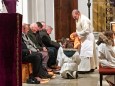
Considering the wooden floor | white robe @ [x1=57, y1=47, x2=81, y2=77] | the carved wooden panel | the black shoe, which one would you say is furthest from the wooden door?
the black shoe

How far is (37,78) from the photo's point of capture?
7.84 meters

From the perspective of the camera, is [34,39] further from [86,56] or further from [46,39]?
[86,56]

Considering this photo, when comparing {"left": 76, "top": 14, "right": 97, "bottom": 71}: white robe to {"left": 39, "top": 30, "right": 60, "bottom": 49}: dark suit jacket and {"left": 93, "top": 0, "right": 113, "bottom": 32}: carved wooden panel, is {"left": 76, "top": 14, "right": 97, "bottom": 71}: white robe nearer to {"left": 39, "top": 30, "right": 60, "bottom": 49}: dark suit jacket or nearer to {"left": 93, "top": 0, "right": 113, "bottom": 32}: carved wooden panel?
{"left": 39, "top": 30, "right": 60, "bottom": 49}: dark suit jacket

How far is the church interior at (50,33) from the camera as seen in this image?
3869mm

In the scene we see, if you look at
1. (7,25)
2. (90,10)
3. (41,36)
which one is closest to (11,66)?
(7,25)

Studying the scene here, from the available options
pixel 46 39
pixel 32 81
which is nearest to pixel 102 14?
pixel 46 39

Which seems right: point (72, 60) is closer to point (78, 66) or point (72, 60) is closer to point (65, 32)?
point (78, 66)

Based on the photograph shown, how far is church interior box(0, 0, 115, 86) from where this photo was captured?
12.7 feet

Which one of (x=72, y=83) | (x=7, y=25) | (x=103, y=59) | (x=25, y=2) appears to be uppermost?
(x=25, y=2)

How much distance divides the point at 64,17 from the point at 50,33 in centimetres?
452

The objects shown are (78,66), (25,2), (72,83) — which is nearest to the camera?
(72,83)

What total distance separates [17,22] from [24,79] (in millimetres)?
4108

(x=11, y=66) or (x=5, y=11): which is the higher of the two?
(x=5, y=11)

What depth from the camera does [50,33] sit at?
10.5 metres
